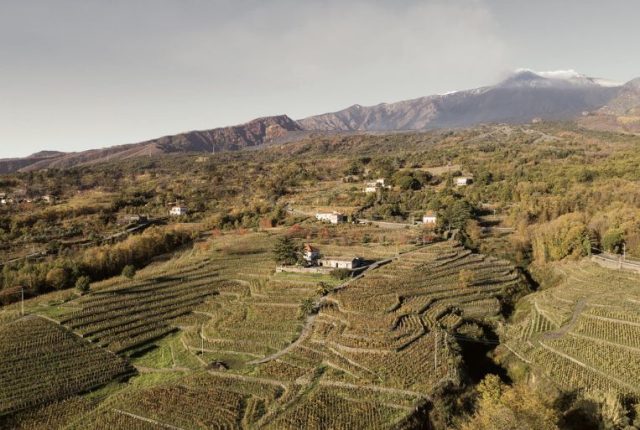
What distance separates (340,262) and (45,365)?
84.0ft

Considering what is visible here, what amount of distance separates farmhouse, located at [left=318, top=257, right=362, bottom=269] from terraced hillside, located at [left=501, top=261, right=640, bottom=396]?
15.3 meters

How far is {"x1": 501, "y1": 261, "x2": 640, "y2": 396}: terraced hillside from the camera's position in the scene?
26297mm

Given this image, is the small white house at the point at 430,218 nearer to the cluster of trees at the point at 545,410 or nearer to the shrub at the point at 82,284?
the cluster of trees at the point at 545,410

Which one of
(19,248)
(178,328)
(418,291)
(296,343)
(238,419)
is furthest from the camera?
(19,248)

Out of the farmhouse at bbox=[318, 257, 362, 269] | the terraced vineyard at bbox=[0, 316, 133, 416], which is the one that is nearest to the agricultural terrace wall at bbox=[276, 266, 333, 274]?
the farmhouse at bbox=[318, 257, 362, 269]

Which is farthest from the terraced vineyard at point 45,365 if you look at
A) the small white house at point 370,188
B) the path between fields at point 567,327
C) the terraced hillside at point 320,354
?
the small white house at point 370,188

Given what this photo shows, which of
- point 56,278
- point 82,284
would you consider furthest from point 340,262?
point 56,278

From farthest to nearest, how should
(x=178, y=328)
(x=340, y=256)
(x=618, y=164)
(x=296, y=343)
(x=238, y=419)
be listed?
(x=618, y=164), (x=340, y=256), (x=178, y=328), (x=296, y=343), (x=238, y=419)

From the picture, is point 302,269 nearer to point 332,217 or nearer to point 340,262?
point 340,262

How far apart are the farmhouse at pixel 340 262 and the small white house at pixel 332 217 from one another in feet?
76.1

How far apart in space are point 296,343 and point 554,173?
6617 centimetres

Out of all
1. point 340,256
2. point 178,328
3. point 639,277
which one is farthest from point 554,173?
point 178,328

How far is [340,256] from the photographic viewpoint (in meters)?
46.8

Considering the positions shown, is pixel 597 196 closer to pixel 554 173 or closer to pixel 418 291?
pixel 554 173
